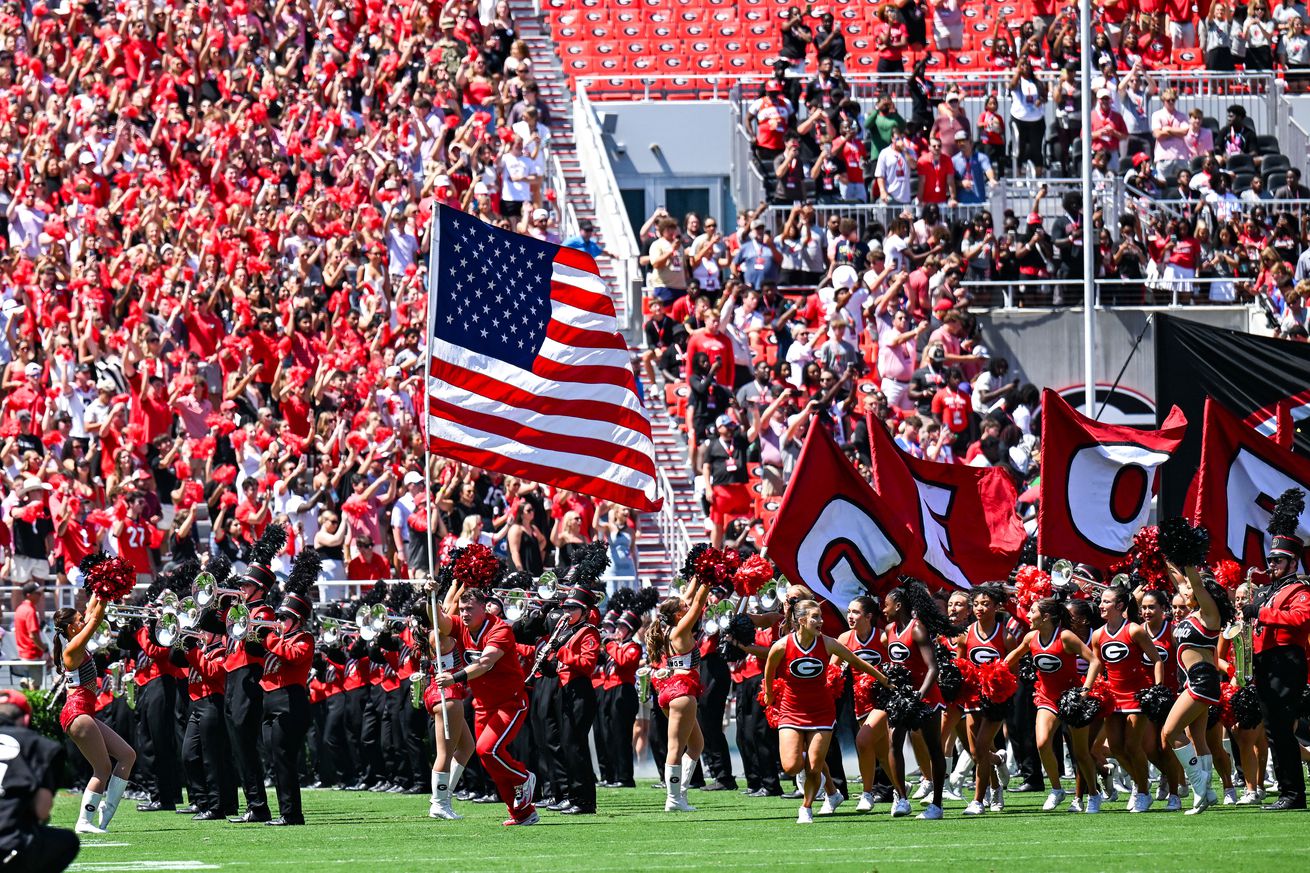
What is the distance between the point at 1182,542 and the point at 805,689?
261 centimetres

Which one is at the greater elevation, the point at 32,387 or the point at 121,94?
the point at 121,94

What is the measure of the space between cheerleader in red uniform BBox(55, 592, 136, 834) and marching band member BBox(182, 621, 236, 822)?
0.81 m

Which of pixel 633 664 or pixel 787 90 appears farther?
pixel 787 90

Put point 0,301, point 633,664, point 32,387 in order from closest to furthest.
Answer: point 633,664 < point 32,387 < point 0,301

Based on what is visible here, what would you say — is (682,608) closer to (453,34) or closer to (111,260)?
(111,260)

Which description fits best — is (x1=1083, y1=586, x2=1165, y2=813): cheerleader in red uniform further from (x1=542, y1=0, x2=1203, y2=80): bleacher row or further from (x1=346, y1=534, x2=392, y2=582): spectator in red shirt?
(x1=542, y1=0, x2=1203, y2=80): bleacher row

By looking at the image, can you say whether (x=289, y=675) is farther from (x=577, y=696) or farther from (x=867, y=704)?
(x=867, y=704)

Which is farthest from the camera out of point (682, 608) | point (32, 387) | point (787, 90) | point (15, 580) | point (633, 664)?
point (787, 90)

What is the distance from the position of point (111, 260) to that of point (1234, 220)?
12485mm

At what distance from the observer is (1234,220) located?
95.2 ft

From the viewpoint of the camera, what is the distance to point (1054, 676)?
56.3ft

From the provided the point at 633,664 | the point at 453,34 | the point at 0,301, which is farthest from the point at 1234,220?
the point at 0,301

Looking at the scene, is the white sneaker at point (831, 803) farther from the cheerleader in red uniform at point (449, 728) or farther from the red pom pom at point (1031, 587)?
the cheerleader in red uniform at point (449, 728)

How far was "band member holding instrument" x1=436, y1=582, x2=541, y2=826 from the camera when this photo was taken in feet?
54.4
